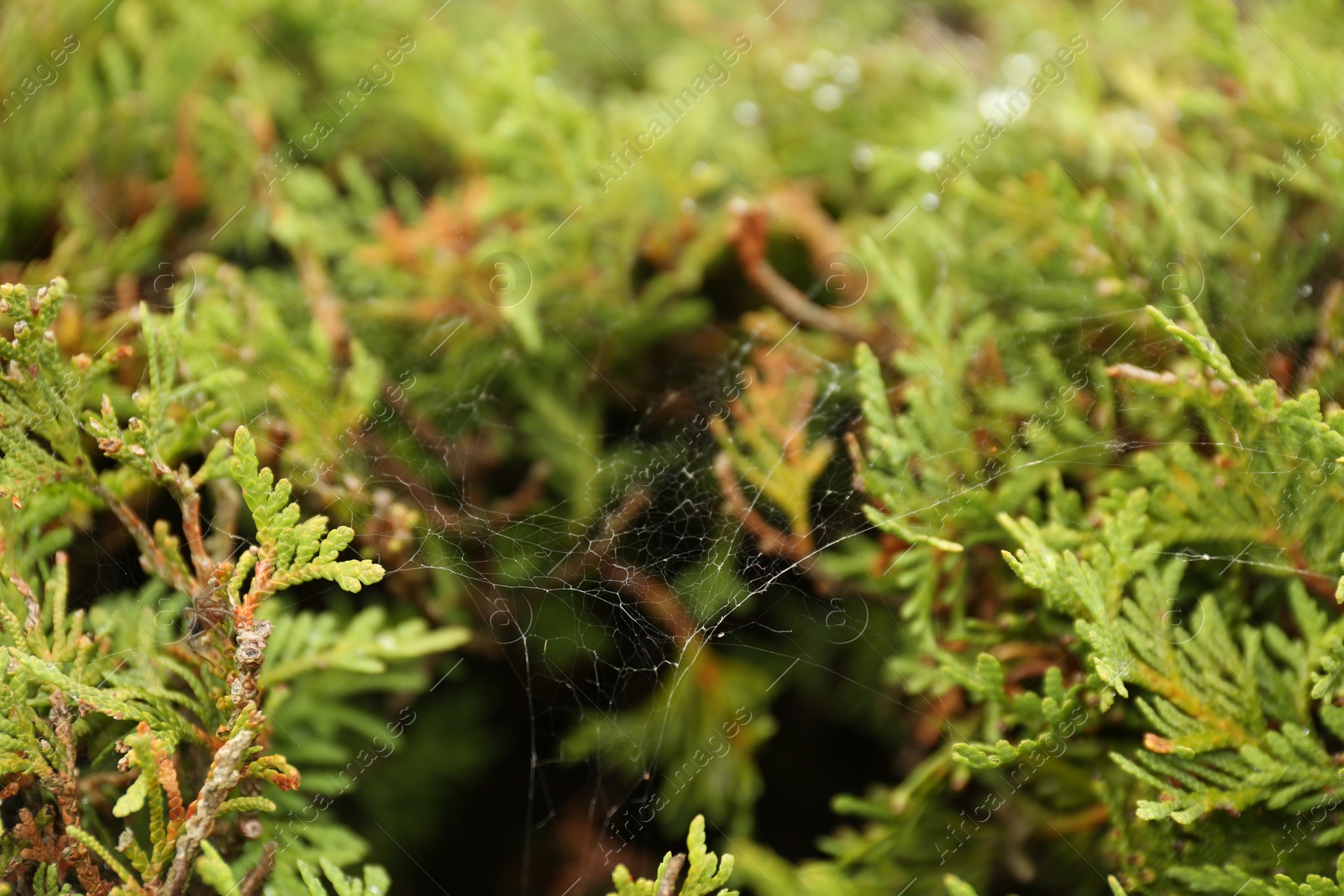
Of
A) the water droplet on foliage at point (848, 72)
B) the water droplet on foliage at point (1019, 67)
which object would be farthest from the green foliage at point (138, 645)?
the water droplet on foliage at point (1019, 67)

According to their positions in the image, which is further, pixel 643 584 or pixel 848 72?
pixel 848 72

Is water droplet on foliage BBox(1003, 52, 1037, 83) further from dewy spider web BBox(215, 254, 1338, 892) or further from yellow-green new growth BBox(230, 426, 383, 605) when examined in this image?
yellow-green new growth BBox(230, 426, 383, 605)

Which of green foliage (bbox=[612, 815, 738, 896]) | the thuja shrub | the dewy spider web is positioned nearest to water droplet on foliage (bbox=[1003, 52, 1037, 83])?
the thuja shrub

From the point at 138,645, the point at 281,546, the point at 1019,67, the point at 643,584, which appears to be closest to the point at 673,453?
the point at 643,584

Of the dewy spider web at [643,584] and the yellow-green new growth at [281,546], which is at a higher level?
the yellow-green new growth at [281,546]

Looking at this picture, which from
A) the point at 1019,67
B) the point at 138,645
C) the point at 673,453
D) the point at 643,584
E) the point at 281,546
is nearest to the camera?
the point at 281,546

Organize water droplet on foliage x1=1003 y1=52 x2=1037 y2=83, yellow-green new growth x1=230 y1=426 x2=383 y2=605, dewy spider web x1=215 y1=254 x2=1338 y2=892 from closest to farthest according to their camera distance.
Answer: yellow-green new growth x1=230 y1=426 x2=383 y2=605 → dewy spider web x1=215 y1=254 x2=1338 y2=892 → water droplet on foliage x1=1003 y1=52 x2=1037 y2=83

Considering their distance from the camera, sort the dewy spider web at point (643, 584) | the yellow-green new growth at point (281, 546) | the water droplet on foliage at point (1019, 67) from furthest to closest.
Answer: the water droplet on foliage at point (1019, 67) → the dewy spider web at point (643, 584) → the yellow-green new growth at point (281, 546)

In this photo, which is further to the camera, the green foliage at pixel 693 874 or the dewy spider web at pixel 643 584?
the dewy spider web at pixel 643 584

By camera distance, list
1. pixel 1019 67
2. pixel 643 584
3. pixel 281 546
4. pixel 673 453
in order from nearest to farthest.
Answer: pixel 281 546, pixel 643 584, pixel 673 453, pixel 1019 67

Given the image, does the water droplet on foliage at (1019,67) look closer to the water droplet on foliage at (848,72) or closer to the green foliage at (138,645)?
the water droplet on foliage at (848,72)

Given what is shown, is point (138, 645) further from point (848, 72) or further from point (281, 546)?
point (848, 72)
